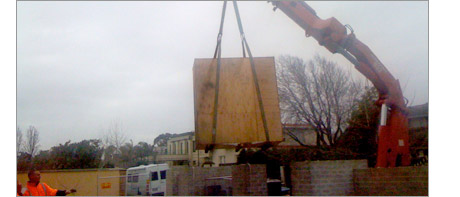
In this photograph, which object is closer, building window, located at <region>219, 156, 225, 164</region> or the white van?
the white van

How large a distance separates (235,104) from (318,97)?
462 inches

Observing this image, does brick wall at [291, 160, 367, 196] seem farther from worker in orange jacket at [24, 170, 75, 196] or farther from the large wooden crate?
worker in orange jacket at [24, 170, 75, 196]

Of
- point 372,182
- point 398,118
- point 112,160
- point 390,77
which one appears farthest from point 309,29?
point 112,160

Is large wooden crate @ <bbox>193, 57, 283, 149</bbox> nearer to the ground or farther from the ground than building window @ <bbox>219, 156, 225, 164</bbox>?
farther from the ground

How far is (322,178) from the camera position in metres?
5.55

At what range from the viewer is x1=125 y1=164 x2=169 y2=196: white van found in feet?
36.1

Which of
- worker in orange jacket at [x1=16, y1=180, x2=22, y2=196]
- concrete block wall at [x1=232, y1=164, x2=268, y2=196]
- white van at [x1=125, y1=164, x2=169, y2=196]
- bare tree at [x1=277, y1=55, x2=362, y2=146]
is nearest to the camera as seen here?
worker in orange jacket at [x1=16, y1=180, x2=22, y2=196]

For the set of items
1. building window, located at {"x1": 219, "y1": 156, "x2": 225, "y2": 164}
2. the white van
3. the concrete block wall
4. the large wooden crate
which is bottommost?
the white van

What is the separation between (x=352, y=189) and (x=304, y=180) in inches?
31.1

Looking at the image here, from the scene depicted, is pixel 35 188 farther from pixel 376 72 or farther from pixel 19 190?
pixel 376 72

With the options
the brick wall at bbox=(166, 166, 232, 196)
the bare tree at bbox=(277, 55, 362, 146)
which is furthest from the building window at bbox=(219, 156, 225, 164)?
the bare tree at bbox=(277, 55, 362, 146)

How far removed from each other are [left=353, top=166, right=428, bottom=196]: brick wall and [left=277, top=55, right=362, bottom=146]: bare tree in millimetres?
10049

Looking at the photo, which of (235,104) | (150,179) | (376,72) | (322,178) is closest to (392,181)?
(322,178)

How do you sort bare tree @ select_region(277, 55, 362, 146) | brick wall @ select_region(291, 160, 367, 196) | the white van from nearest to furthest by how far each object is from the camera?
brick wall @ select_region(291, 160, 367, 196) < the white van < bare tree @ select_region(277, 55, 362, 146)
